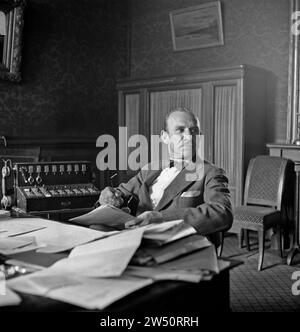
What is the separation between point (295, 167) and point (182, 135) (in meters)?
2.40

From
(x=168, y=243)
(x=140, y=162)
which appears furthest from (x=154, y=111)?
(x=168, y=243)

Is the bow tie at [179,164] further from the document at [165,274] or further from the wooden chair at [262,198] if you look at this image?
the wooden chair at [262,198]

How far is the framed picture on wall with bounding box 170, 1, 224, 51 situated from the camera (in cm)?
562

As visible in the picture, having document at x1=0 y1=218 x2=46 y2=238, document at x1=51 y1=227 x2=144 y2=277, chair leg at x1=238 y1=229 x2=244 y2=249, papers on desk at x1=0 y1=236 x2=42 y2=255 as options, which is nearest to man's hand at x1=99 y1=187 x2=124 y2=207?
document at x1=0 y1=218 x2=46 y2=238

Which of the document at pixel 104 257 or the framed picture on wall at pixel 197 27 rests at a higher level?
the framed picture on wall at pixel 197 27

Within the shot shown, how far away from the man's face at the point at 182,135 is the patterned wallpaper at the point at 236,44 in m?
2.99

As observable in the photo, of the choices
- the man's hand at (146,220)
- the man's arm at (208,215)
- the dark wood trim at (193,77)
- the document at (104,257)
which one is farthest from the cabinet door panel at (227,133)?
the document at (104,257)

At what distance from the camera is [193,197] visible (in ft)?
7.85

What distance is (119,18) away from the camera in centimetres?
645

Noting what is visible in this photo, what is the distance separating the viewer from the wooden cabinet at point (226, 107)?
192 inches

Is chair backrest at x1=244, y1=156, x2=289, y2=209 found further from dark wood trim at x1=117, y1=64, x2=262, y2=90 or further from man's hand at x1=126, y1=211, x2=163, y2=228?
man's hand at x1=126, y1=211, x2=163, y2=228

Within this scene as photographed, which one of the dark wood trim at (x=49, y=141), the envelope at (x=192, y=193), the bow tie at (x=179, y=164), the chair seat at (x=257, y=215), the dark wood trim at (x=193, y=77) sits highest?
the dark wood trim at (x=193, y=77)

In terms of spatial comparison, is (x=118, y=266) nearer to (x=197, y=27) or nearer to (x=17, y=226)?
(x=17, y=226)

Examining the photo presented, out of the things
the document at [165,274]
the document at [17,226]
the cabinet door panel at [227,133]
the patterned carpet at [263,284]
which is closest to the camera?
the document at [165,274]
